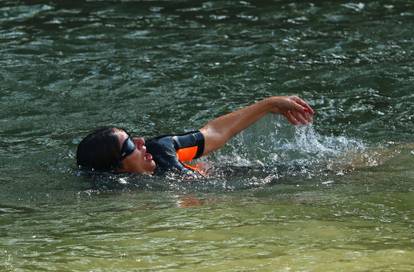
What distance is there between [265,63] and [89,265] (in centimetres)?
612

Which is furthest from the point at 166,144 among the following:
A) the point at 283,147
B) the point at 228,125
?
the point at 283,147

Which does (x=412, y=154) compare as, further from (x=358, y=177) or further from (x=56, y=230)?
(x=56, y=230)

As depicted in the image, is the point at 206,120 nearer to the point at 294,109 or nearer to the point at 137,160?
the point at 294,109

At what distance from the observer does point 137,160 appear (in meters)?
6.80

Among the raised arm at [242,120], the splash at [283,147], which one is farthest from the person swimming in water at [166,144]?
the splash at [283,147]

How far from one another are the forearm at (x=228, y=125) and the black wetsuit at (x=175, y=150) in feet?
0.26

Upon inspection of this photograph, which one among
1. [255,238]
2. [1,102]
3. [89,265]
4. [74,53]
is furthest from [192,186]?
[74,53]

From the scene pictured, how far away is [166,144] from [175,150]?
0.41 ft

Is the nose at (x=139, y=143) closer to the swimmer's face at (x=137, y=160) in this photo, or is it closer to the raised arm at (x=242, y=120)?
the swimmer's face at (x=137, y=160)

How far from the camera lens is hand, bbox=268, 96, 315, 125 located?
698 cm

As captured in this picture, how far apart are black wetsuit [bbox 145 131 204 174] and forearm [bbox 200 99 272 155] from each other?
79mm

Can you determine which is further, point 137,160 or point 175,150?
point 175,150

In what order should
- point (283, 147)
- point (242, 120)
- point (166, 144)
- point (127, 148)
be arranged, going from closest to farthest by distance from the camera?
point (127, 148) → point (166, 144) → point (242, 120) → point (283, 147)

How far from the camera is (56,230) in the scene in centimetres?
529
